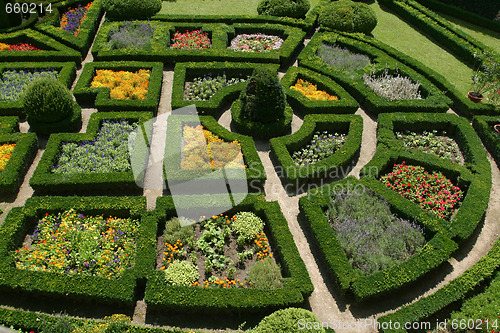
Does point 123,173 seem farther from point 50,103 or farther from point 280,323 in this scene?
point 280,323

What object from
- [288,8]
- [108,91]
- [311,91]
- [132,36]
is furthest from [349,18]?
[108,91]

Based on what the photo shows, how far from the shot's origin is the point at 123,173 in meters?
14.1

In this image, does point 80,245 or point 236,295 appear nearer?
point 236,295

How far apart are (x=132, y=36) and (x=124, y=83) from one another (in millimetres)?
5087

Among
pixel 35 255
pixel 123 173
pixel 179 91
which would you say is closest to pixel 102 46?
pixel 179 91

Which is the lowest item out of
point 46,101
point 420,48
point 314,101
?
point 314,101

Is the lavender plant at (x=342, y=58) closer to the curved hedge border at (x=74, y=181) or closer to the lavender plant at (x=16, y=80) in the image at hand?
the curved hedge border at (x=74, y=181)

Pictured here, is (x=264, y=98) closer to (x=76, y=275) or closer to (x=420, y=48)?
(x=76, y=275)

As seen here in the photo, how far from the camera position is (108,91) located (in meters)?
17.9

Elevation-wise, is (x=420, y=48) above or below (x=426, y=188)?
above

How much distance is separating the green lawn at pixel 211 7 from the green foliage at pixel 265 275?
68.4ft

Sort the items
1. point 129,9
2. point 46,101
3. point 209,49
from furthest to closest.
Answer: point 129,9, point 209,49, point 46,101

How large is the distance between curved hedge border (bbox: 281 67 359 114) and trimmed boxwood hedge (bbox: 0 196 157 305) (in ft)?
30.7

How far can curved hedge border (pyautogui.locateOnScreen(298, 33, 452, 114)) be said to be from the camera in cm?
1844
